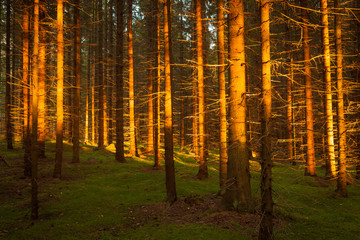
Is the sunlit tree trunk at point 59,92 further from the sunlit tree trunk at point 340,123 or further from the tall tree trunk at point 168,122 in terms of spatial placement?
the sunlit tree trunk at point 340,123

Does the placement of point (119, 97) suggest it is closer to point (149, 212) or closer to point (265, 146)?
point (149, 212)

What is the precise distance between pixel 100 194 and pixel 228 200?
6283 millimetres

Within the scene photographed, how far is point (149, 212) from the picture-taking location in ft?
28.6

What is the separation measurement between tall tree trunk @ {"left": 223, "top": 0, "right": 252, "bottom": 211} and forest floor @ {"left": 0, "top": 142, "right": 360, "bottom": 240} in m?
0.64

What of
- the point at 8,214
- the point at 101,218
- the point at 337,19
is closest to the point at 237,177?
the point at 101,218

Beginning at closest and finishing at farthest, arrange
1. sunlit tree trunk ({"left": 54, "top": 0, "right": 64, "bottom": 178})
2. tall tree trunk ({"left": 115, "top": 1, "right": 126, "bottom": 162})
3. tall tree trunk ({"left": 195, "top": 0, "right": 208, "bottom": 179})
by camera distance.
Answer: sunlit tree trunk ({"left": 54, "top": 0, "right": 64, "bottom": 178})
tall tree trunk ({"left": 195, "top": 0, "right": 208, "bottom": 179})
tall tree trunk ({"left": 115, "top": 1, "right": 126, "bottom": 162})

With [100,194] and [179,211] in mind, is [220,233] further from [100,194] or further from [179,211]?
[100,194]

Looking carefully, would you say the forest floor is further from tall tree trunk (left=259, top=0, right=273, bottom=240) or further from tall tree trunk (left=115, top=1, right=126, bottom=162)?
tall tree trunk (left=115, top=1, right=126, bottom=162)

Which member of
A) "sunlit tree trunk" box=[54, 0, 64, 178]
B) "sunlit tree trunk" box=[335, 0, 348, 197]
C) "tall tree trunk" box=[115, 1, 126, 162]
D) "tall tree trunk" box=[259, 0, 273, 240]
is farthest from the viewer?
"tall tree trunk" box=[115, 1, 126, 162]

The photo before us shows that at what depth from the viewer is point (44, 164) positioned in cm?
1486

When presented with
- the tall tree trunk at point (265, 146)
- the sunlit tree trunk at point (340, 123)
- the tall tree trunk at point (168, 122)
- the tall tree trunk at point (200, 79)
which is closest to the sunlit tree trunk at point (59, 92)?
the tall tree trunk at point (168, 122)

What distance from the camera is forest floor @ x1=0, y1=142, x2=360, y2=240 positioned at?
6.59 meters

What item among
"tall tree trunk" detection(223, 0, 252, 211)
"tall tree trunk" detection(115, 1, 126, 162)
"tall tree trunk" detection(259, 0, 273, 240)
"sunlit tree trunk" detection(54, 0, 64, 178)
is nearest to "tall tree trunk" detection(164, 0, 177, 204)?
"tall tree trunk" detection(223, 0, 252, 211)

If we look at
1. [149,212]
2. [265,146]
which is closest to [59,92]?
[149,212]
